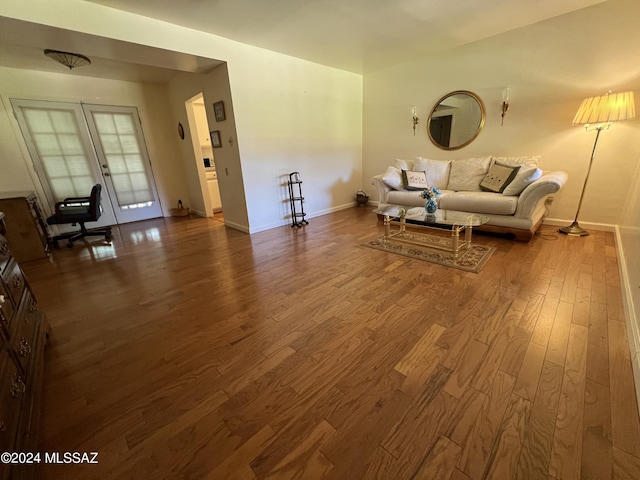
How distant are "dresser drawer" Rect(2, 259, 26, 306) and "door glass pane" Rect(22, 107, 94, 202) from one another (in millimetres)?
3707

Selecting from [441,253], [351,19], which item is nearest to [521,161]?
[441,253]

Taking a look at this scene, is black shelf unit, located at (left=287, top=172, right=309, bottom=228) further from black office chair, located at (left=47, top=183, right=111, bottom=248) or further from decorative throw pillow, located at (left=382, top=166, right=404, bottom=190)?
black office chair, located at (left=47, top=183, right=111, bottom=248)

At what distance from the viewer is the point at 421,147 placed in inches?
175

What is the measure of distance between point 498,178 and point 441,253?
1.48 m

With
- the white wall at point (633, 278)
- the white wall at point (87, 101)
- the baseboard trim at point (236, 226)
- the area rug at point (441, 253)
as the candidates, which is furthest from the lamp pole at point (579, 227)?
the white wall at point (87, 101)

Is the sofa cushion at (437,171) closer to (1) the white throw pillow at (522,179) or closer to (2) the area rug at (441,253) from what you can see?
(1) the white throw pillow at (522,179)

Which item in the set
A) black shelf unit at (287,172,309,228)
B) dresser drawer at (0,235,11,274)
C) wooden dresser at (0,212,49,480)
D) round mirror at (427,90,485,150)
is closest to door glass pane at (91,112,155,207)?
black shelf unit at (287,172,309,228)

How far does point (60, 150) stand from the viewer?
418 cm

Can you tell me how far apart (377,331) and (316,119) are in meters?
3.84

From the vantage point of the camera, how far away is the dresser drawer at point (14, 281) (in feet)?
4.43

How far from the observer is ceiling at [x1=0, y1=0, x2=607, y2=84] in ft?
7.92

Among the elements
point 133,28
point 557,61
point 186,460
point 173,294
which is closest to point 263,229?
point 173,294

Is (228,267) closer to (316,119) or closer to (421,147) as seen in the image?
(316,119)

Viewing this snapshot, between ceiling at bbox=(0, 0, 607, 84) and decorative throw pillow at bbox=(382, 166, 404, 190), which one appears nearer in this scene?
ceiling at bbox=(0, 0, 607, 84)
